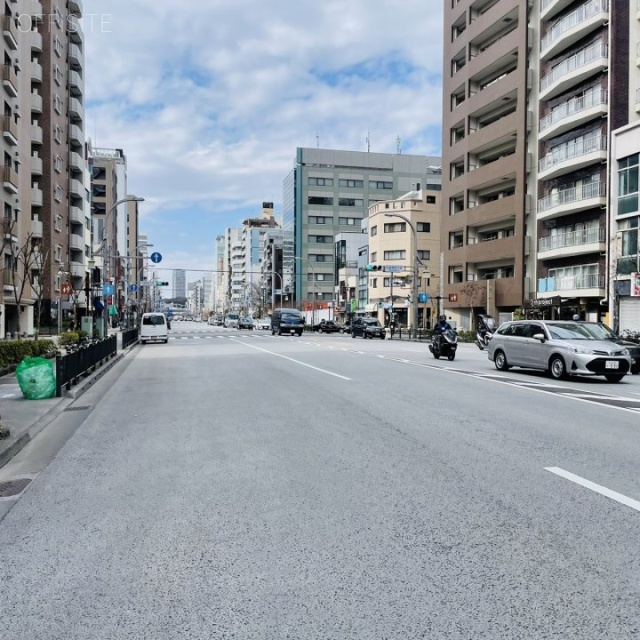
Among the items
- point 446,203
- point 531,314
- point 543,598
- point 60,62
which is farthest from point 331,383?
point 60,62

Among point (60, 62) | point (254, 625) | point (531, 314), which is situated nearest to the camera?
point (254, 625)

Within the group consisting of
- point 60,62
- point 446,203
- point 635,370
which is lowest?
point 635,370

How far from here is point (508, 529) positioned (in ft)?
14.8

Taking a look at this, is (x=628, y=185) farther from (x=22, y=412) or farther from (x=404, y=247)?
(x=404, y=247)

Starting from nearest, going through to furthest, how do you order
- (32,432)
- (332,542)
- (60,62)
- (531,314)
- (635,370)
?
(332,542) → (32,432) → (635,370) → (531,314) → (60,62)

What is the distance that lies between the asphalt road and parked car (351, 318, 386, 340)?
42.2m

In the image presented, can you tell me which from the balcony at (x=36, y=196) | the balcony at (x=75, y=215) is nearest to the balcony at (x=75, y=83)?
the balcony at (x=75, y=215)

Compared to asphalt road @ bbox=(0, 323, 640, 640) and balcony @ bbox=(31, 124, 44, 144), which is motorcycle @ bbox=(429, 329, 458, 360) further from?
balcony @ bbox=(31, 124, 44, 144)

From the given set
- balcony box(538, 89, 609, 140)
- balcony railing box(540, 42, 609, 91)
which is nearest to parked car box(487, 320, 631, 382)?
balcony box(538, 89, 609, 140)

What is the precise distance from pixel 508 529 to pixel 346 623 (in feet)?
5.82

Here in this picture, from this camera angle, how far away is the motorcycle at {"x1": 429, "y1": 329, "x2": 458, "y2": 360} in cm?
2356

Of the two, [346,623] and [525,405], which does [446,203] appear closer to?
[525,405]

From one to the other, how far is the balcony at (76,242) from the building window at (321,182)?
60.5m

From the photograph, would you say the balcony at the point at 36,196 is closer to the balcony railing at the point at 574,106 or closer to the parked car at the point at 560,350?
the balcony railing at the point at 574,106
